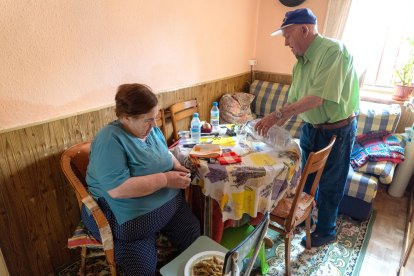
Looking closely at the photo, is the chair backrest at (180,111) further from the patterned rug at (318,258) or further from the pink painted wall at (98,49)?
the patterned rug at (318,258)

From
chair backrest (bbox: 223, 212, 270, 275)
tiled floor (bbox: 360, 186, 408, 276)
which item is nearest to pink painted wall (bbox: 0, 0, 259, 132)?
chair backrest (bbox: 223, 212, 270, 275)

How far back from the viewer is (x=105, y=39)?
170 cm

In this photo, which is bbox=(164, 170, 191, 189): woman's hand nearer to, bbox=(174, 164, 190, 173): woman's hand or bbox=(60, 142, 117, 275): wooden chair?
bbox=(174, 164, 190, 173): woman's hand

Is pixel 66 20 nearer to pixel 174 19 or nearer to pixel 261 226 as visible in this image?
pixel 174 19

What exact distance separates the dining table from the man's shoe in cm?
53

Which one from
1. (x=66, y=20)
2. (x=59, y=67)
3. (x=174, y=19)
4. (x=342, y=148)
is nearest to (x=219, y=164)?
(x=342, y=148)

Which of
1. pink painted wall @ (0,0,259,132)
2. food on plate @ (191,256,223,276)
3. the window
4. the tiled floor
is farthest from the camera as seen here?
the window

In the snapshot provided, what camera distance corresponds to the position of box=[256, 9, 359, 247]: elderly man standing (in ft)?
5.31

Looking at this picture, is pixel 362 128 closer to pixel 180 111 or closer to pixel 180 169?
pixel 180 111

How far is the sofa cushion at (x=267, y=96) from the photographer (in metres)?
3.17

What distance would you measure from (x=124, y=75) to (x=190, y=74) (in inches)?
30.7

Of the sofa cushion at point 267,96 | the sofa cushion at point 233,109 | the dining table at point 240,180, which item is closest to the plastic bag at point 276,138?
the dining table at point 240,180

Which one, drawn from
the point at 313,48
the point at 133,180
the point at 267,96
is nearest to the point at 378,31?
the point at 267,96

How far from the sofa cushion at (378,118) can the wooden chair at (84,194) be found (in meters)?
2.49
